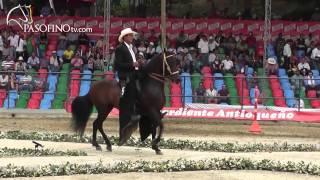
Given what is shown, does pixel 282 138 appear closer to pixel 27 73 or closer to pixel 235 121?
pixel 235 121

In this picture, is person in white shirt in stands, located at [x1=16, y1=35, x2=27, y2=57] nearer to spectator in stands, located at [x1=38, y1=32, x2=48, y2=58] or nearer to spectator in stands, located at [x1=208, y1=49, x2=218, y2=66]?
spectator in stands, located at [x1=38, y1=32, x2=48, y2=58]

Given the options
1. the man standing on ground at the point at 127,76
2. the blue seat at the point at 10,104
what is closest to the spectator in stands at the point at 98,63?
the blue seat at the point at 10,104

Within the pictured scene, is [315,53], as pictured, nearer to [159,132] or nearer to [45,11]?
[45,11]

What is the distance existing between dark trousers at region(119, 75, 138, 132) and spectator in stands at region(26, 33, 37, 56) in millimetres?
16446

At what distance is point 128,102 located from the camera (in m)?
14.1

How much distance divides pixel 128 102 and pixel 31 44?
673 inches

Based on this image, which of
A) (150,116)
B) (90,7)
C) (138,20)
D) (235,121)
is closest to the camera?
(150,116)

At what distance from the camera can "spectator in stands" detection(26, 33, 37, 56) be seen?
98.2ft

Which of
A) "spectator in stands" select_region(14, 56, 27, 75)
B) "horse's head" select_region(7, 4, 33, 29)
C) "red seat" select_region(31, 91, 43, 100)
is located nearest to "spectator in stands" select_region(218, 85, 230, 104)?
"red seat" select_region(31, 91, 43, 100)

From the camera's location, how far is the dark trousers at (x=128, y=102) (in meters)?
14.1

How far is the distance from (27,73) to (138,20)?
372 inches

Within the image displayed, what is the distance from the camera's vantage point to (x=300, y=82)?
2448cm

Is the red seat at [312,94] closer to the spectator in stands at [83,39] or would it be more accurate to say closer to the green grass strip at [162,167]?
the spectator in stands at [83,39]

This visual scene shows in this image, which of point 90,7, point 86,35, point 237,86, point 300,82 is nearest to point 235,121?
point 237,86
